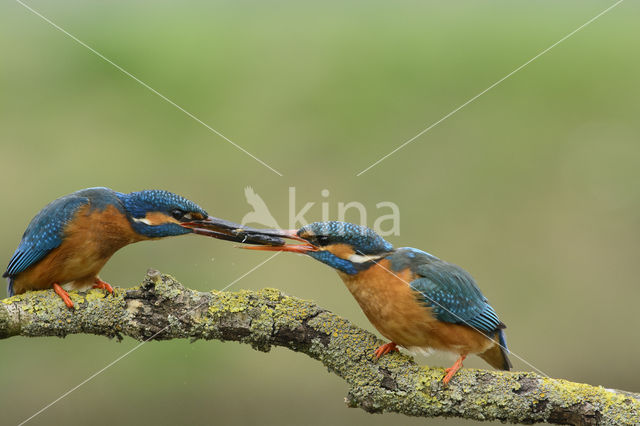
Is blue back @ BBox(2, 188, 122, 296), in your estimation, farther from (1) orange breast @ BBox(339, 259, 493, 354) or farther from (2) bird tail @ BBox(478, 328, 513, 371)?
(2) bird tail @ BBox(478, 328, 513, 371)

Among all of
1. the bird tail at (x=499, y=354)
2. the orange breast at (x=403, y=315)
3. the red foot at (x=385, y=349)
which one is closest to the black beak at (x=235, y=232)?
the orange breast at (x=403, y=315)

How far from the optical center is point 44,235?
325cm

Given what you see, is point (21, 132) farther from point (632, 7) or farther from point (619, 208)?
point (632, 7)

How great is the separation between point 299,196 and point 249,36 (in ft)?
8.30

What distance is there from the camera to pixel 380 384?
8.57 ft

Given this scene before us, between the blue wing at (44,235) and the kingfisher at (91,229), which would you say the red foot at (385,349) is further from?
the blue wing at (44,235)

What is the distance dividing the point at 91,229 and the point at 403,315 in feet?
5.28

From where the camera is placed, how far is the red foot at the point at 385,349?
269 cm

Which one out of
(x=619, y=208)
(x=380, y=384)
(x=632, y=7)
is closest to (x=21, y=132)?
(x=380, y=384)

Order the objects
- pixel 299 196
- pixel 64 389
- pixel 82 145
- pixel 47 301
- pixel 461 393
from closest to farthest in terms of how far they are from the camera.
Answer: pixel 461 393 < pixel 47 301 < pixel 64 389 < pixel 299 196 < pixel 82 145

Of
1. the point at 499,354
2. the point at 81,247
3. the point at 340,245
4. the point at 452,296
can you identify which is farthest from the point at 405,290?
the point at 81,247

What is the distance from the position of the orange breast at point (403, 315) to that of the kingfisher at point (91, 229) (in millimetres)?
731

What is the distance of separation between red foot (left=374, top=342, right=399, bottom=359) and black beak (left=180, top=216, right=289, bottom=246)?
0.64m

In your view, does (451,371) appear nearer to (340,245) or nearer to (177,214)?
Result: (340,245)
